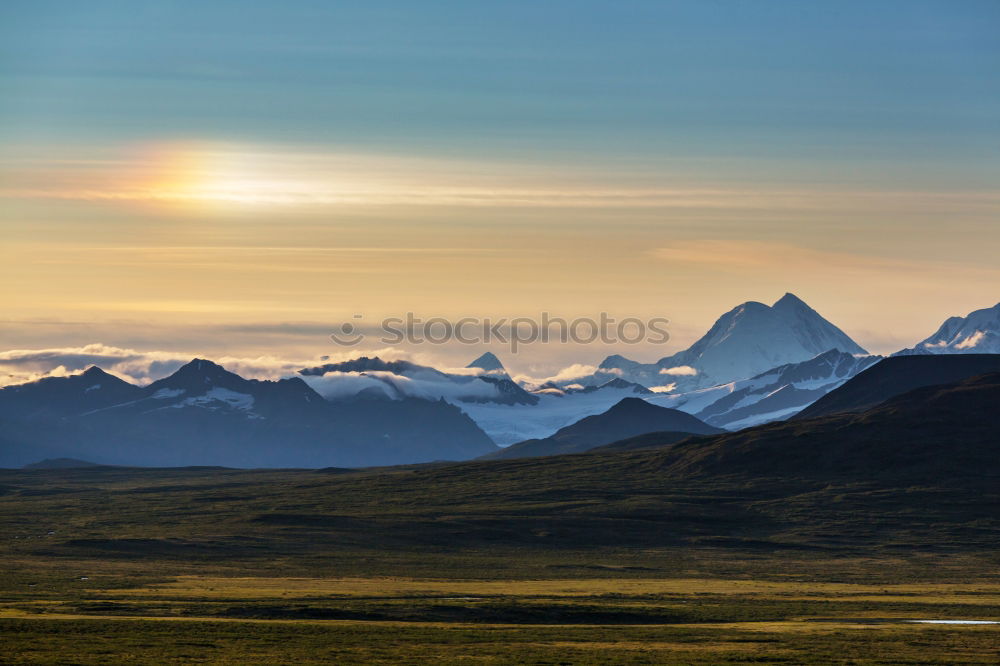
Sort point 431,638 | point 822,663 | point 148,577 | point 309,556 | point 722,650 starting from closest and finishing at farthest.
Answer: point 822,663 → point 722,650 → point 431,638 → point 148,577 → point 309,556

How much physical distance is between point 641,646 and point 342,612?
98.7 feet

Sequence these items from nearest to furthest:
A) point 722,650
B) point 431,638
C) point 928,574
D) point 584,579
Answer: point 722,650
point 431,638
point 584,579
point 928,574

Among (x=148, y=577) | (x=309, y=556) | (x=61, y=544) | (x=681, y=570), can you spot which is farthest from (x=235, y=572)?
(x=681, y=570)

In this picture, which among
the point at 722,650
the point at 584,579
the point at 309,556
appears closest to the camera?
the point at 722,650

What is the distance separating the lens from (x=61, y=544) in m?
199

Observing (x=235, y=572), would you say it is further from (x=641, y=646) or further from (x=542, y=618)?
(x=641, y=646)

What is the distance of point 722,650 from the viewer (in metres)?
95.0

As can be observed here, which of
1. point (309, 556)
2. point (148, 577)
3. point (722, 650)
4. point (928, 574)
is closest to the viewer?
point (722, 650)

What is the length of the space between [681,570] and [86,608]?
89.6 m

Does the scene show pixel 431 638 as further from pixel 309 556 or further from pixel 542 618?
pixel 309 556

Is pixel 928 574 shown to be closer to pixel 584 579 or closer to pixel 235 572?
pixel 584 579

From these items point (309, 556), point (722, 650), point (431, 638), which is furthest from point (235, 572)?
point (722, 650)

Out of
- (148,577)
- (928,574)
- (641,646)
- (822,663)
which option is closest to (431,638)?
(641,646)

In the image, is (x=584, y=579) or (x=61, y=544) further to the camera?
(x=61, y=544)
